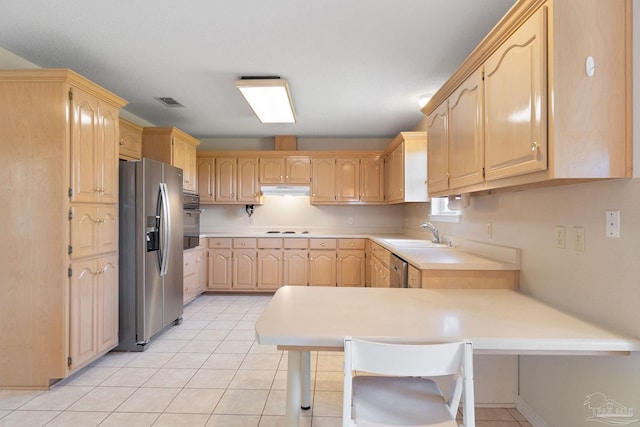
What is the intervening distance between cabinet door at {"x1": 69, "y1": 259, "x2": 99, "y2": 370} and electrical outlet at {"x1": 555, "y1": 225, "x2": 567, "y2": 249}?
293cm

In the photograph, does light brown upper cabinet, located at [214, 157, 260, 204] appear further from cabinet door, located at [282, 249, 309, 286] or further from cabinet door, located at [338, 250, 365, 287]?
cabinet door, located at [338, 250, 365, 287]

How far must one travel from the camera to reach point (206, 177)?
4797 millimetres

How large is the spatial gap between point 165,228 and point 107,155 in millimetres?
796

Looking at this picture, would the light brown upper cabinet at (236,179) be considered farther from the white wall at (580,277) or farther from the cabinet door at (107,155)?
the white wall at (580,277)

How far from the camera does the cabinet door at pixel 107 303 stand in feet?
7.89

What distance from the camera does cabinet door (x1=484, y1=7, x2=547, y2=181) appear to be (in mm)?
1215

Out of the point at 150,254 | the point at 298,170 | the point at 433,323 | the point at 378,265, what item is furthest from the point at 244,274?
the point at 433,323

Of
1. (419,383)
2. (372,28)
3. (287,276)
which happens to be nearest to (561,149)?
(419,383)

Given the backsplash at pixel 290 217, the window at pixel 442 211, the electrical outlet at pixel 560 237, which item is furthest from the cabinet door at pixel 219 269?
the electrical outlet at pixel 560 237

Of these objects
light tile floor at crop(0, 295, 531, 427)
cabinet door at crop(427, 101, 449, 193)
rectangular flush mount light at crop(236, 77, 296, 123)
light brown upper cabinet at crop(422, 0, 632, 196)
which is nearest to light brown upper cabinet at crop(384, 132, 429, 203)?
cabinet door at crop(427, 101, 449, 193)

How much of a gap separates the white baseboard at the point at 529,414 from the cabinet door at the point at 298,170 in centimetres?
361

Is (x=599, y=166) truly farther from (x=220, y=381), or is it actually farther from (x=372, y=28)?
(x=220, y=381)

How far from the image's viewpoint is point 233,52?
7.92 ft

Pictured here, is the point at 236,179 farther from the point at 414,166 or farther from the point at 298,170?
the point at 414,166
